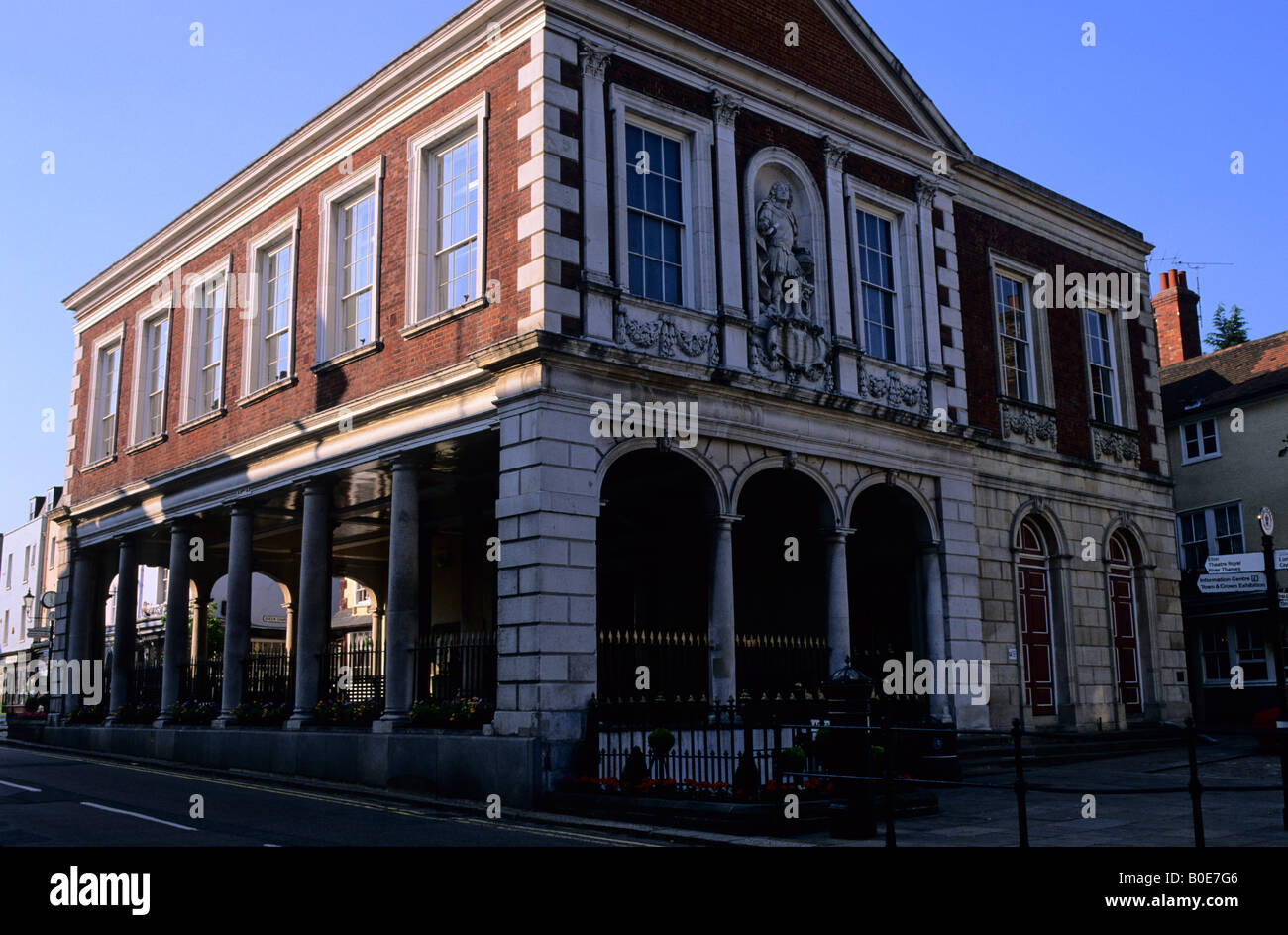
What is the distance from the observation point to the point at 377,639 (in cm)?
3109

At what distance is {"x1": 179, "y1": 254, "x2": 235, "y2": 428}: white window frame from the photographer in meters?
23.2

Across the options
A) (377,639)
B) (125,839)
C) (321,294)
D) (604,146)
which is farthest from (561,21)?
(377,639)

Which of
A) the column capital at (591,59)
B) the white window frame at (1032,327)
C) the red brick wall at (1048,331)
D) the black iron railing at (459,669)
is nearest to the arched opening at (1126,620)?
the red brick wall at (1048,331)

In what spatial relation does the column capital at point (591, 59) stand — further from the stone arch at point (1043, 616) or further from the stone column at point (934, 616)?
the stone arch at point (1043, 616)

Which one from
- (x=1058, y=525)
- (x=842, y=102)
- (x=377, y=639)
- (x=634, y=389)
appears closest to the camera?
(x=634, y=389)

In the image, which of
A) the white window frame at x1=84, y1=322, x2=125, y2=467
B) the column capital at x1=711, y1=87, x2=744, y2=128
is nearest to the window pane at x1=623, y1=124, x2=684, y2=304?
the column capital at x1=711, y1=87, x2=744, y2=128

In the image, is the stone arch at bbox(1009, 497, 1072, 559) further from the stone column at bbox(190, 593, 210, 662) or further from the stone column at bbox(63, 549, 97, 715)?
the stone column at bbox(63, 549, 97, 715)

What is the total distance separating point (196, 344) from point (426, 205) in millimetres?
8615

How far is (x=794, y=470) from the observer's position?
17797 millimetres

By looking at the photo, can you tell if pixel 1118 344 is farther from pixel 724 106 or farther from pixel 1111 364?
pixel 724 106

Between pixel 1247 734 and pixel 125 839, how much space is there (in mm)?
22998

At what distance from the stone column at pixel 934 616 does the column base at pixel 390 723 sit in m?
8.61
